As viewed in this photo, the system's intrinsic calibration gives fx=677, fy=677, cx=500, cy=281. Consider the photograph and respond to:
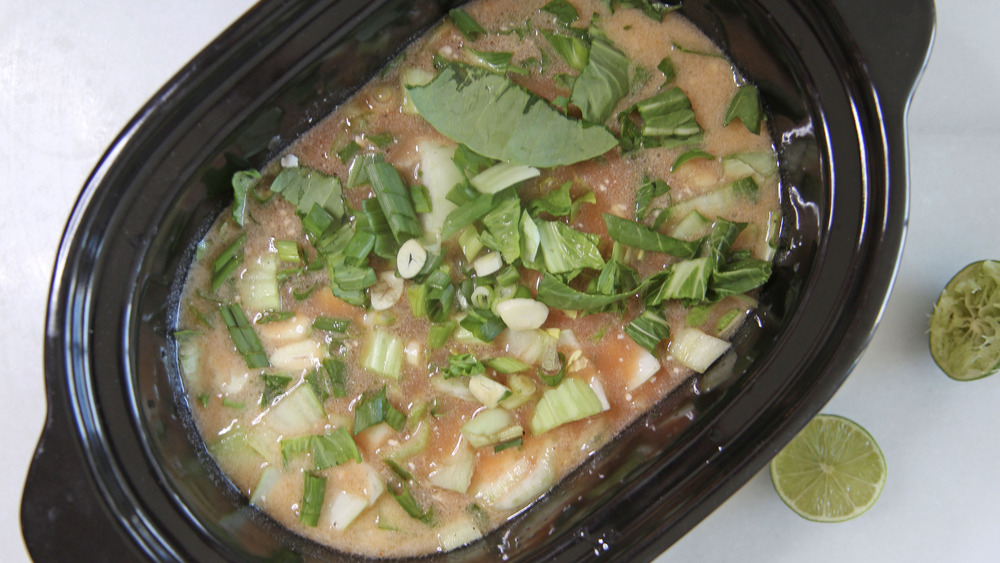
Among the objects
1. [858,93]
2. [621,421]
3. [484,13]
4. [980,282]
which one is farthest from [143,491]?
[980,282]

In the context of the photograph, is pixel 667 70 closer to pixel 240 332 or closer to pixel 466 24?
pixel 466 24

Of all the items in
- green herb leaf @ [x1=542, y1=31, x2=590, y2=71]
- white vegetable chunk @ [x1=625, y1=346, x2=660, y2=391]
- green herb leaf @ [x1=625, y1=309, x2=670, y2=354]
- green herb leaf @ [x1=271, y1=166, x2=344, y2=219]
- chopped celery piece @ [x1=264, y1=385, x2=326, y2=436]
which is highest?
green herb leaf @ [x1=271, y1=166, x2=344, y2=219]

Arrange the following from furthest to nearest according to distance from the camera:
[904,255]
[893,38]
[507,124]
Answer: [904,255] < [507,124] < [893,38]

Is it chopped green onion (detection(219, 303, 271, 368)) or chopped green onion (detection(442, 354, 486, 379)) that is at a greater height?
chopped green onion (detection(219, 303, 271, 368))

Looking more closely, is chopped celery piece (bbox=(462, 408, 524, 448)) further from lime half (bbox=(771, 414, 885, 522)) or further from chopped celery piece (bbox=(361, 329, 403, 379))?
lime half (bbox=(771, 414, 885, 522))

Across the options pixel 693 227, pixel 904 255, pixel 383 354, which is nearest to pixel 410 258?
pixel 383 354

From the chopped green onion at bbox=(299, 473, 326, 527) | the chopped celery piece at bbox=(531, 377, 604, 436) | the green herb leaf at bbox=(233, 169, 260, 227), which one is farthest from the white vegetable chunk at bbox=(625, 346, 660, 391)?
the green herb leaf at bbox=(233, 169, 260, 227)

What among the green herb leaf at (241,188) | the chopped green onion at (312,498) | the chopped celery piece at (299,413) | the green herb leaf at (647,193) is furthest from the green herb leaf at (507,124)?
the chopped green onion at (312,498)
